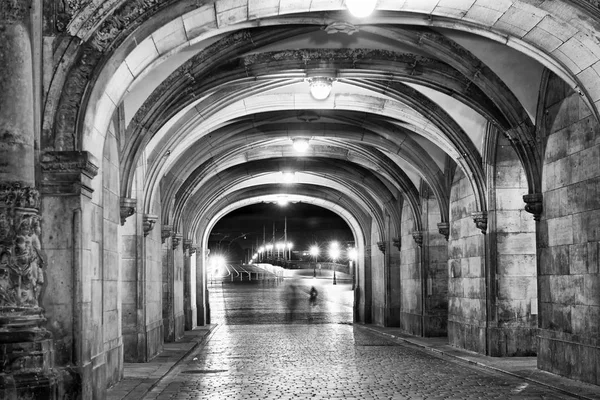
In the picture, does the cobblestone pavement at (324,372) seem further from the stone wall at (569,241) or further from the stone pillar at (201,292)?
the stone pillar at (201,292)

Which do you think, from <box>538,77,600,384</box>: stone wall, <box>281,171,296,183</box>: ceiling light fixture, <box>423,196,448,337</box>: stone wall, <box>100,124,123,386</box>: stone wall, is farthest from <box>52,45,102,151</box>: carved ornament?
<box>281,171,296,183</box>: ceiling light fixture

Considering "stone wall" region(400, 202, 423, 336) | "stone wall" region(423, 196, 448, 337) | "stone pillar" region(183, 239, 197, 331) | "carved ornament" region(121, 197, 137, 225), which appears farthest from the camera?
"stone pillar" region(183, 239, 197, 331)

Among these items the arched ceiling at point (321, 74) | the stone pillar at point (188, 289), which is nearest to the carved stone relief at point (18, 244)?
the arched ceiling at point (321, 74)

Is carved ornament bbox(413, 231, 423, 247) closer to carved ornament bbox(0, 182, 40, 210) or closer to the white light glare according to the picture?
the white light glare

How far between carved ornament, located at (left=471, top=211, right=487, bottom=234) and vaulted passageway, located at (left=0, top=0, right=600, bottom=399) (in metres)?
0.04

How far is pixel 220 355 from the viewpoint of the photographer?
17672mm

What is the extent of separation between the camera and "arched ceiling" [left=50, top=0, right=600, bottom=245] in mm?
9719


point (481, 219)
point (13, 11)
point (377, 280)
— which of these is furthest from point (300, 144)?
point (13, 11)

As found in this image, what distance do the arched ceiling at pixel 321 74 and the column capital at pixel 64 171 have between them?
24 cm

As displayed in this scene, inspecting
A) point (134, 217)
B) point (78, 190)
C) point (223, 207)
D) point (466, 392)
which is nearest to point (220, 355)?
point (134, 217)

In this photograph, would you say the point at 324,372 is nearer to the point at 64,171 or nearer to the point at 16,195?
the point at 64,171

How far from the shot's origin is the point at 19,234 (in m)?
7.71

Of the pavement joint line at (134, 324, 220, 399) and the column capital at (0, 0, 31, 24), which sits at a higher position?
the column capital at (0, 0, 31, 24)

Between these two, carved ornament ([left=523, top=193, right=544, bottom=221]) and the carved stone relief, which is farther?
carved ornament ([left=523, top=193, right=544, bottom=221])
